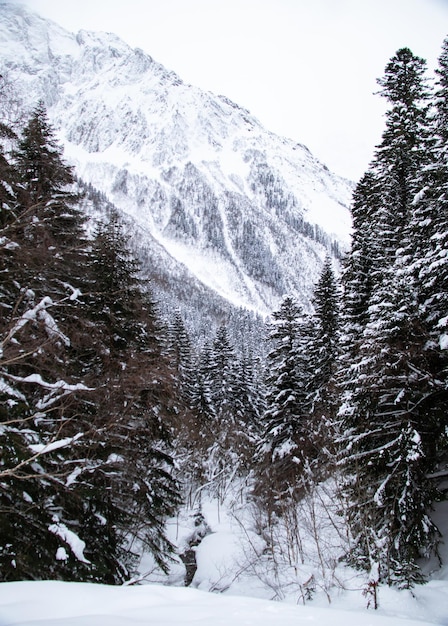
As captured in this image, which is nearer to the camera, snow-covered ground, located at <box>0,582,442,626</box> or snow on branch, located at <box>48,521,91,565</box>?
snow-covered ground, located at <box>0,582,442,626</box>

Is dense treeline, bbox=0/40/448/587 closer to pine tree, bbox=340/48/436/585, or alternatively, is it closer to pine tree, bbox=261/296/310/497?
pine tree, bbox=340/48/436/585

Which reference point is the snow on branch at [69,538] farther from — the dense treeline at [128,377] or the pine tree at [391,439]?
the pine tree at [391,439]

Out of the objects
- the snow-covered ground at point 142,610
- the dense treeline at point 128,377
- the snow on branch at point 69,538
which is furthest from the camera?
the dense treeline at point 128,377

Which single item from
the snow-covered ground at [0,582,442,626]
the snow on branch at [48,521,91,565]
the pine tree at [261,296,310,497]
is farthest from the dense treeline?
the pine tree at [261,296,310,497]

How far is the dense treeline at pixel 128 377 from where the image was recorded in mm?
6180

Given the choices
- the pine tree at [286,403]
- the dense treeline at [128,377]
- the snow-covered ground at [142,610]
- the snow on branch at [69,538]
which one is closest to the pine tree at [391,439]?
the dense treeline at [128,377]

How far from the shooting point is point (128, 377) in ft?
30.3

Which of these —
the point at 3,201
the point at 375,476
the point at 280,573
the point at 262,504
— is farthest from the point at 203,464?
the point at 3,201

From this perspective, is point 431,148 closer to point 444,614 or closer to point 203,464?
point 444,614

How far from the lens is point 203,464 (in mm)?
27984

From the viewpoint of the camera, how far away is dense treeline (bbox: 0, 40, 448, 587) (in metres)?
6.18

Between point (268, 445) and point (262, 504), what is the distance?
287 cm

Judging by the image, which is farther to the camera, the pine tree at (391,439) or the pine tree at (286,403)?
the pine tree at (286,403)

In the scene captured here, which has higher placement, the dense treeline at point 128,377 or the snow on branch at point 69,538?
the dense treeline at point 128,377
